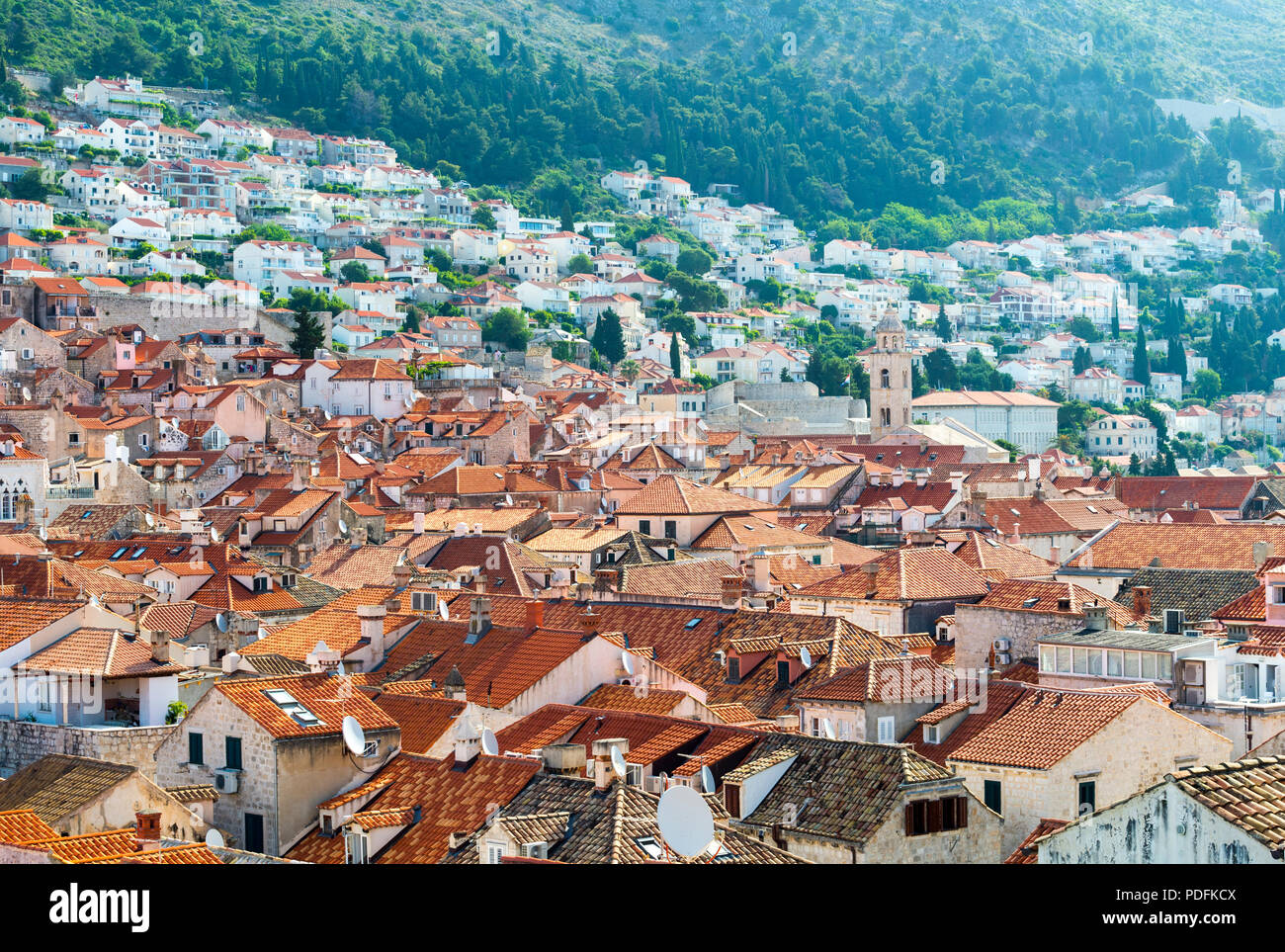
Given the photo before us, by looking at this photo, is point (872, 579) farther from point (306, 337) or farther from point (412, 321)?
point (412, 321)

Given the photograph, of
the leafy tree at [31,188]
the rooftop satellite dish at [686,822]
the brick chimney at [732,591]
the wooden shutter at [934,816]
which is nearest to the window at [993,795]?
the wooden shutter at [934,816]

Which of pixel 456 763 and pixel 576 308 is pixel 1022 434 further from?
pixel 456 763

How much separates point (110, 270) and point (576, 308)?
35622mm

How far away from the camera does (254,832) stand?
19.8 metres

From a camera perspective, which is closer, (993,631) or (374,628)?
(993,631)

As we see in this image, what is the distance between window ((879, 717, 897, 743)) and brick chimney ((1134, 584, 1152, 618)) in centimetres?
738

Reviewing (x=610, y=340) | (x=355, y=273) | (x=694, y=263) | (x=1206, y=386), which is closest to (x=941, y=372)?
(x=694, y=263)

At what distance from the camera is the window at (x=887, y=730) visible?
928 inches

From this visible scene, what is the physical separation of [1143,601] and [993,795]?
435 inches

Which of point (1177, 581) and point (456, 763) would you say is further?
point (1177, 581)

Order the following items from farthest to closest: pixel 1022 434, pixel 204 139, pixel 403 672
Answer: pixel 204 139
pixel 1022 434
pixel 403 672

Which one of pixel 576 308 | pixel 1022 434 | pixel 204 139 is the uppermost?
pixel 204 139
